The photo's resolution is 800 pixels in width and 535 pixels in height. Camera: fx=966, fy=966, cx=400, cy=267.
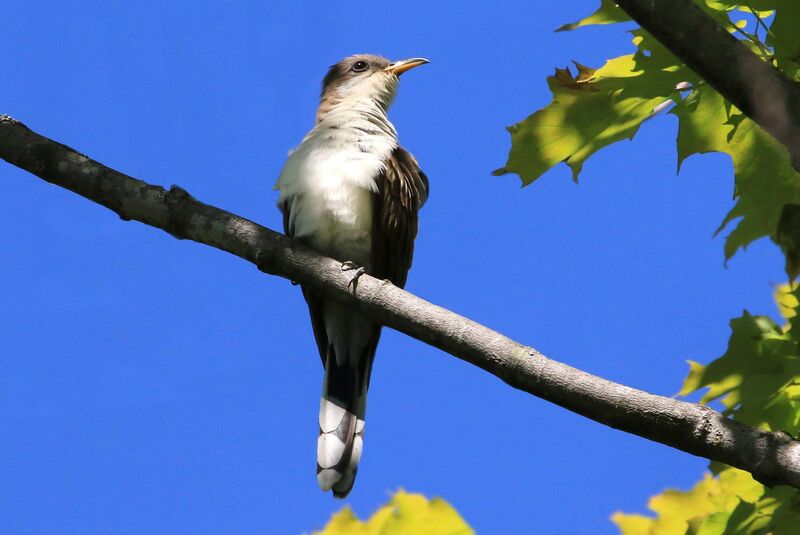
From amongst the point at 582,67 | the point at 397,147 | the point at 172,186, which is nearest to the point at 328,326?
the point at 397,147

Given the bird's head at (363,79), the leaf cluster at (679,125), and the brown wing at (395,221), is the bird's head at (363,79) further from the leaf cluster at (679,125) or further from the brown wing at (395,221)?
the leaf cluster at (679,125)

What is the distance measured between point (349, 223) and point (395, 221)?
0.26 m

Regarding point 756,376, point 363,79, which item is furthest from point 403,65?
point 756,376

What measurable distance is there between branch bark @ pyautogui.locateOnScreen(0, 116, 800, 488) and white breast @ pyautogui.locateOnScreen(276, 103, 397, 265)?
42.9 inches

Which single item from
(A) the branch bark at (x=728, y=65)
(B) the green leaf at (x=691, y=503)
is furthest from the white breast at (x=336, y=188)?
(A) the branch bark at (x=728, y=65)

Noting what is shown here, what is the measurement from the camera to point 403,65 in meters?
6.24

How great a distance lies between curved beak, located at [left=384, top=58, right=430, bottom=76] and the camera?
6195mm

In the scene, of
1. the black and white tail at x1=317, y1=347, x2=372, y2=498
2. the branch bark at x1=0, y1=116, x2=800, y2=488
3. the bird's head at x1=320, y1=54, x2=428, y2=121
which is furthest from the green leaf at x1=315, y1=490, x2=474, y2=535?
the bird's head at x1=320, y1=54, x2=428, y2=121

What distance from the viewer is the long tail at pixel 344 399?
438cm

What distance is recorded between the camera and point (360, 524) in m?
2.44

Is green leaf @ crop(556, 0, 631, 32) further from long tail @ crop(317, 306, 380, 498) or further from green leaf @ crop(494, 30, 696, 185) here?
long tail @ crop(317, 306, 380, 498)

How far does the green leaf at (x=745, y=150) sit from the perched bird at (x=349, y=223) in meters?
2.05

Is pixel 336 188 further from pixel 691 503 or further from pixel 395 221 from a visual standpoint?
pixel 691 503

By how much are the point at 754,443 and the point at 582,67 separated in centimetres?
130
